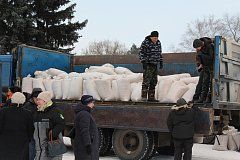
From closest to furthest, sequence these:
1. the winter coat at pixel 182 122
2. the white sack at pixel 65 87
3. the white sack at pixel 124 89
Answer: the winter coat at pixel 182 122
the white sack at pixel 124 89
the white sack at pixel 65 87

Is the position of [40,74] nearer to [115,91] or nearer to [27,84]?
[27,84]

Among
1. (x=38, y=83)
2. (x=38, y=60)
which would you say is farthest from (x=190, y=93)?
(x=38, y=60)

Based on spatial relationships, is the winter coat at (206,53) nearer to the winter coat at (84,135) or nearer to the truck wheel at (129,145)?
the truck wheel at (129,145)

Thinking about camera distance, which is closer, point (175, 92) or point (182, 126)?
point (182, 126)

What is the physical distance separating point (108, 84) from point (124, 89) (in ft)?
1.38

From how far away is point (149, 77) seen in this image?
879 centimetres

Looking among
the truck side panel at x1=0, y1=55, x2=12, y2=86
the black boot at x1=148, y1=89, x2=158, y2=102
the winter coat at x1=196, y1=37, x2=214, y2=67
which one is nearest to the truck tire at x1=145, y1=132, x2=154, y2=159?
the black boot at x1=148, y1=89, x2=158, y2=102

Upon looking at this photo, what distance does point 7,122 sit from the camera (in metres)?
5.38

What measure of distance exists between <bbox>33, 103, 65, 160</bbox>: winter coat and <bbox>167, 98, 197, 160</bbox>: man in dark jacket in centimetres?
240

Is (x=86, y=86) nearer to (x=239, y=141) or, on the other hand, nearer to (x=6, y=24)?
(x=239, y=141)

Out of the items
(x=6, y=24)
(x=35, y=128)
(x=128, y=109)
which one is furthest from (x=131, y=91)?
(x=6, y=24)

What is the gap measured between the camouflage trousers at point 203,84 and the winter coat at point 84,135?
2953 mm

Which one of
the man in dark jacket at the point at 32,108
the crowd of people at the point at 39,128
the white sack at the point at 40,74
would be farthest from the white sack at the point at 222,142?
the man in dark jacket at the point at 32,108

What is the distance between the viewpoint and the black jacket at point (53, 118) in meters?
5.57
